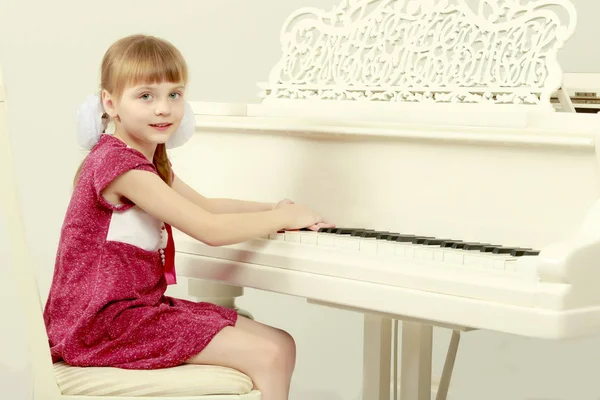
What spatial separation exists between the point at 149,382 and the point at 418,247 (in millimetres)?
612

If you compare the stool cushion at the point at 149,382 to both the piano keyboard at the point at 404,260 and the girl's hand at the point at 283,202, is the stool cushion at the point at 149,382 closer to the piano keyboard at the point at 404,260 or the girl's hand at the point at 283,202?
the piano keyboard at the point at 404,260

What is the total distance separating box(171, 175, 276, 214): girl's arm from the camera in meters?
2.81

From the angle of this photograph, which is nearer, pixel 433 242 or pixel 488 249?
pixel 488 249

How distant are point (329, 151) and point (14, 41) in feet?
7.78

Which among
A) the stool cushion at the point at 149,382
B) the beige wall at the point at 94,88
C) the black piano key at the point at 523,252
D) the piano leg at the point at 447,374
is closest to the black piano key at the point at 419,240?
the black piano key at the point at 523,252

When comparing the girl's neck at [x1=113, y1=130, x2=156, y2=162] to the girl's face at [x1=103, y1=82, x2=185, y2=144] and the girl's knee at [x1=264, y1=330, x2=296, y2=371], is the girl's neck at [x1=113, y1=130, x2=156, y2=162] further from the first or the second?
the girl's knee at [x1=264, y1=330, x2=296, y2=371]

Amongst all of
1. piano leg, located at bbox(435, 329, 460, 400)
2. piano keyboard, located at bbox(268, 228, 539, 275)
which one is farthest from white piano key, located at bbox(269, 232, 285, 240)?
piano leg, located at bbox(435, 329, 460, 400)

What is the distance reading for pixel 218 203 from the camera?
286cm

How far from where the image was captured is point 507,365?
4340 millimetres

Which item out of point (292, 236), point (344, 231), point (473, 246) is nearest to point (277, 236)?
point (292, 236)

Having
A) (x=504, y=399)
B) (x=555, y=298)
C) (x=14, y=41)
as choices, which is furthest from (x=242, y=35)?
(x=555, y=298)

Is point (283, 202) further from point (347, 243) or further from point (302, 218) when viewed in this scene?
point (347, 243)

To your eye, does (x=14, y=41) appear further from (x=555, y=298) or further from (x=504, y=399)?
(x=555, y=298)

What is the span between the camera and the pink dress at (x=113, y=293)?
94.3 inches
